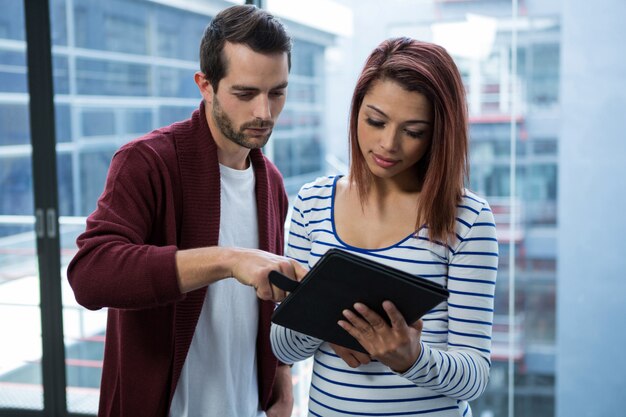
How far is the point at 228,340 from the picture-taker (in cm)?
149

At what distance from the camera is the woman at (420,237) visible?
1185mm

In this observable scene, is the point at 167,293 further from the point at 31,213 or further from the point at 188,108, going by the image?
the point at 31,213

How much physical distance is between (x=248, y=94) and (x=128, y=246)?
0.43 meters

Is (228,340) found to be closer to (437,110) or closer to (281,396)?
(281,396)

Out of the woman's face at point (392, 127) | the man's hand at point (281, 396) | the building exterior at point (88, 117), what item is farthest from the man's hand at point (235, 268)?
the building exterior at point (88, 117)

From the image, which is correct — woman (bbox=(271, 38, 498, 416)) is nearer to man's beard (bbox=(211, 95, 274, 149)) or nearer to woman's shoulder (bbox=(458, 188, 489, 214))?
woman's shoulder (bbox=(458, 188, 489, 214))

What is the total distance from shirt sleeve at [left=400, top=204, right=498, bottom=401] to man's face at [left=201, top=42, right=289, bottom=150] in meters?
0.51

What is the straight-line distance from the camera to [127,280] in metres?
1.21

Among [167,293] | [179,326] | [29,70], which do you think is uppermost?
[29,70]

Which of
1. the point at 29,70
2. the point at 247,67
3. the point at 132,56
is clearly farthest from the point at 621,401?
the point at 29,70

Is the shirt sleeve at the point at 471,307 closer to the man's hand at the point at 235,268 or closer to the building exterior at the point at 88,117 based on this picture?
the man's hand at the point at 235,268

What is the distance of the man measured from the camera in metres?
1.35

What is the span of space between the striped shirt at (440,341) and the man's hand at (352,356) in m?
0.03

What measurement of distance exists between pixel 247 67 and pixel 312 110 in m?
1.51
